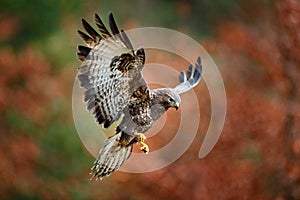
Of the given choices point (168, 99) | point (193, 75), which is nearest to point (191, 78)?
point (193, 75)

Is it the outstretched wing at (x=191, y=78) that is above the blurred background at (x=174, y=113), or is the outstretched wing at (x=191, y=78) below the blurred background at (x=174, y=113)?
below

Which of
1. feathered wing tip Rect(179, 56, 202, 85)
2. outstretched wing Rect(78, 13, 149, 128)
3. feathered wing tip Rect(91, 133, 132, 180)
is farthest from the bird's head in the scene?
feathered wing tip Rect(179, 56, 202, 85)

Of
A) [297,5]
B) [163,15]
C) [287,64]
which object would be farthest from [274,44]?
[163,15]

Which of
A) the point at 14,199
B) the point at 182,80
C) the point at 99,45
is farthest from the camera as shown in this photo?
the point at 14,199

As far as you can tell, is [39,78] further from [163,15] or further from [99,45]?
[99,45]

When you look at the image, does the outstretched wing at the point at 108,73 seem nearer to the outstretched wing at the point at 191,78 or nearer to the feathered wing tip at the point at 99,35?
the feathered wing tip at the point at 99,35

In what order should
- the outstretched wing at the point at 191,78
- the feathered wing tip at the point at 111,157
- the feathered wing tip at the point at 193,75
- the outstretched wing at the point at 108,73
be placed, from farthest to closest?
1. the feathered wing tip at the point at 193,75
2. the outstretched wing at the point at 191,78
3. the feathered wing tip at the point at 111,157
4. the outstretched wing at the point at 108,73

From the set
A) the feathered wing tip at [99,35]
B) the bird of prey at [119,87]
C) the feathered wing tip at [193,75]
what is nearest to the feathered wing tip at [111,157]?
the bird of prey at [119,87]
